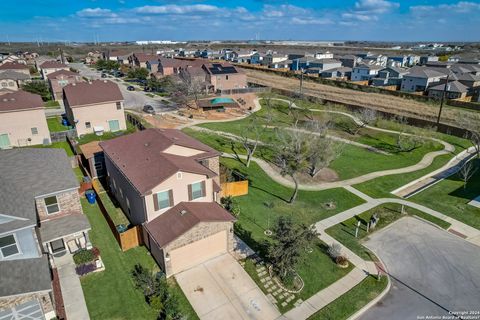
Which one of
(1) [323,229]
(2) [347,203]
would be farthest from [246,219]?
(2) [347,203]

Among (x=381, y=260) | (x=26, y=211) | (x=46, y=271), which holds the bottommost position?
(x=381, y=260)

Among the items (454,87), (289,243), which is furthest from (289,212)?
(454,87)

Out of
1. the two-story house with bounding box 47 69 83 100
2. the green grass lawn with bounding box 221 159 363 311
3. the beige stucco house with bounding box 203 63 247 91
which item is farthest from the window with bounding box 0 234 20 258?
the beige stucco house with bounding box 203 63 247 91

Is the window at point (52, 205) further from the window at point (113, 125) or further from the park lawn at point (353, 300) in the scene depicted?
the window at point (113, 125)

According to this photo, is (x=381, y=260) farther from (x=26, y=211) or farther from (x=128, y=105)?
(x=128, y=105)

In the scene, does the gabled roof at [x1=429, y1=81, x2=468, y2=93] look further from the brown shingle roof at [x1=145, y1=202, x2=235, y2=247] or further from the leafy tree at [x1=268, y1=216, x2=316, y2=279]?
the brown shingle roof at [x1=145, y1=202, x2=235, y2=247]

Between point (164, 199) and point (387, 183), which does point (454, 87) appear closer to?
point (387, 183)

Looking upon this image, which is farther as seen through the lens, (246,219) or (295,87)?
(295,87)
